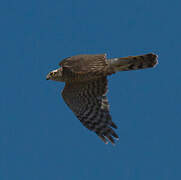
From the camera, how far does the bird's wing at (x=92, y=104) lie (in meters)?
14.0

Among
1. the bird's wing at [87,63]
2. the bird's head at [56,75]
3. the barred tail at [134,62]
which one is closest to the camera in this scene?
the bird's wing at [87,63]

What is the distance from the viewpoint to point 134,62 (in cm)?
1334

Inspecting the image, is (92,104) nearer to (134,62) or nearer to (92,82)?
(92,82)

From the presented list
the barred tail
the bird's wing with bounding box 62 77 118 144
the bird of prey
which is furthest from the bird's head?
the barred tail

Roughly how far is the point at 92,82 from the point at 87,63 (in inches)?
51.1

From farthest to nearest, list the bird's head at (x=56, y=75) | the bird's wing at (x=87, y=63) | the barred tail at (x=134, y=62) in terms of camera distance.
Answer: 1. the bird's head at (x=56, y=75)
2. the barred tail at (x=134, y=62)
3. the bird's wing at (x=87, y=63)

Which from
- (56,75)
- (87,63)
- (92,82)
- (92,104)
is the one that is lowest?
(92,104)

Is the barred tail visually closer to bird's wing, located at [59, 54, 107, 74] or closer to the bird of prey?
the bird of prey

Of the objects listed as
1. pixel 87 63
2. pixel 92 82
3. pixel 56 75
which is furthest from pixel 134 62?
pixel 56 75

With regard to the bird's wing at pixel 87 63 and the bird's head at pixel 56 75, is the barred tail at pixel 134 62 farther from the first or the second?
the bird's head at pixel 56 75

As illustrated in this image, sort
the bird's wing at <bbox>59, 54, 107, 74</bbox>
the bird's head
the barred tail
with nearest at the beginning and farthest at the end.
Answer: the bird's wing at <bbox>59, 54, 107, 74</bbox>
the barred tail
the bird's head

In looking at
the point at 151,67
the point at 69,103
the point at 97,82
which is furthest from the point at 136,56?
the point at 69,103

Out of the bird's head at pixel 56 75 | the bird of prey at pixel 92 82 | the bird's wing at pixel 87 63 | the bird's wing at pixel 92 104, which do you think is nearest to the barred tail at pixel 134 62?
the bird of prey at pixel 92 82

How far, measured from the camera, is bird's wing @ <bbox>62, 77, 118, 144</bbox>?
14.0 meters
